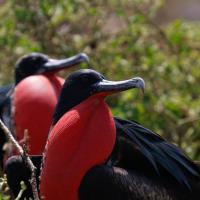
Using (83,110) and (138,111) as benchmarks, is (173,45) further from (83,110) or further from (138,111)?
(83,110)

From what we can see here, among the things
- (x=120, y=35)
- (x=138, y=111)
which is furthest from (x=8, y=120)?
(x=120, y=35)

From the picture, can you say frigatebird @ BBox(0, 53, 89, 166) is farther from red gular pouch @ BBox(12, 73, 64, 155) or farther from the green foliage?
the green foliage

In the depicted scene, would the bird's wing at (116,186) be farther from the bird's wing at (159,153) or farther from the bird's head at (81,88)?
the bird's head at (81,88)

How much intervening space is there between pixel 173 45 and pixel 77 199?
2825 mm

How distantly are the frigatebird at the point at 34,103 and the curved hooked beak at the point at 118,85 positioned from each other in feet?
2.79

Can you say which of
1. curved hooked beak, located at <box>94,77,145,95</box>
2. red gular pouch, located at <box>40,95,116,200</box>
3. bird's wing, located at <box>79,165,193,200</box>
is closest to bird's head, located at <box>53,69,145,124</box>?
curved hooked beak, located at <box>94,77,145,95</box>

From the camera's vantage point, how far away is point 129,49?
6656 millimetres

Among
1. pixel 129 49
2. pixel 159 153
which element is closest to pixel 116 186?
pixel 159 153

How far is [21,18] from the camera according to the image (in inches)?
254

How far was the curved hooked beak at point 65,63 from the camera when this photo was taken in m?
5.67

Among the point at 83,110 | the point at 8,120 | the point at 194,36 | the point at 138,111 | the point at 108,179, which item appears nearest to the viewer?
the point at 108,179

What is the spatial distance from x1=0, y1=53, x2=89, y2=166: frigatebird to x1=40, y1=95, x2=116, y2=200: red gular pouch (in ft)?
3.05

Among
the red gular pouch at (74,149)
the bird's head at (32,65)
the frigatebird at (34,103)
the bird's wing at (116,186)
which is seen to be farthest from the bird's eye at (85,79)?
the bird's head at (32,65)

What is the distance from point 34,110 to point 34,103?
0.05 metres
